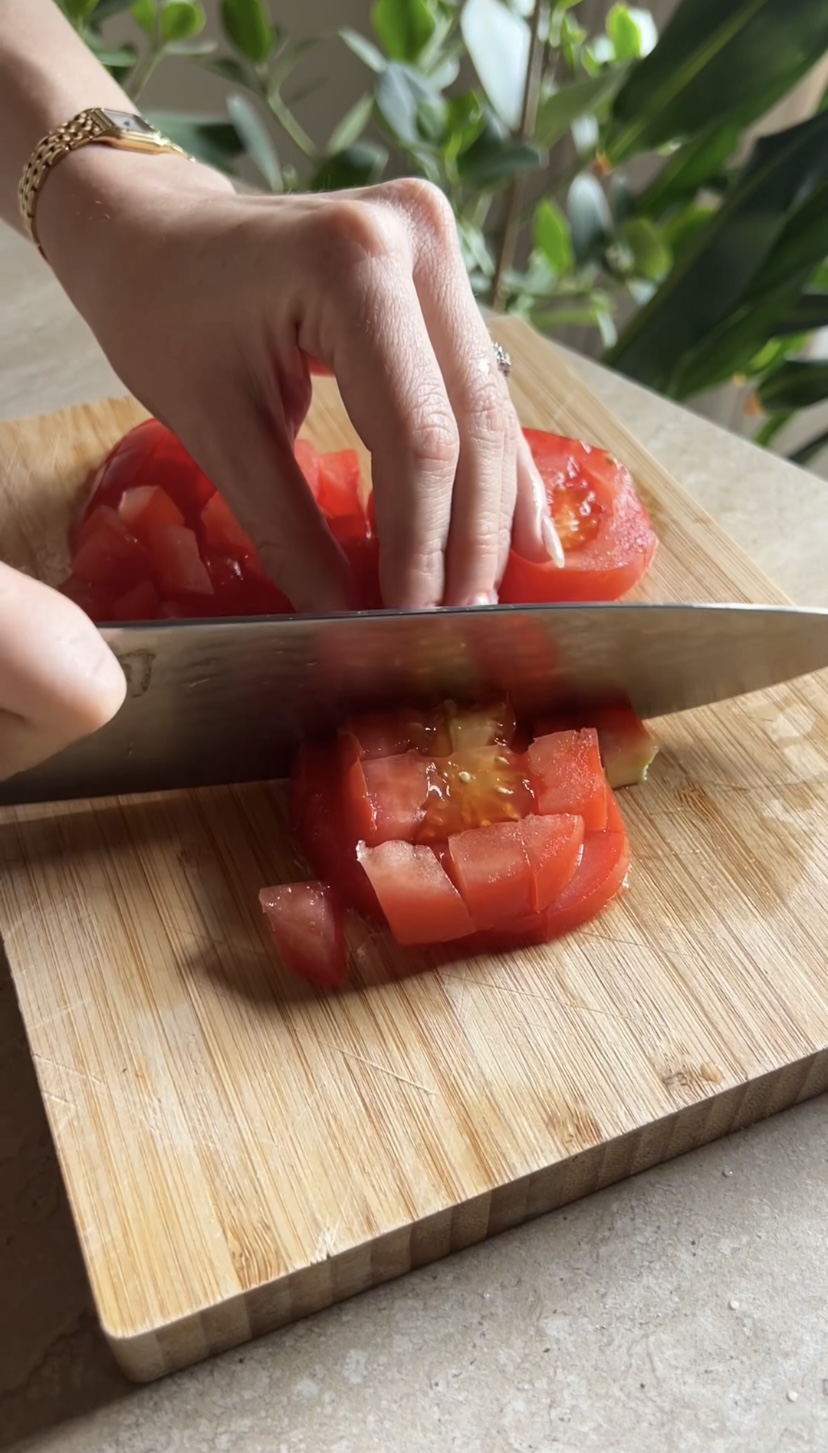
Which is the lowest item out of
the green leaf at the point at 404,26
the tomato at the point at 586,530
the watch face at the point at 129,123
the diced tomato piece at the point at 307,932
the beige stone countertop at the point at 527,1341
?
the beige stone countertop at the point at 527,1341

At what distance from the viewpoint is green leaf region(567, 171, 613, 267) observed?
2.13 meters

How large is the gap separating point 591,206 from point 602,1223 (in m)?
1.78

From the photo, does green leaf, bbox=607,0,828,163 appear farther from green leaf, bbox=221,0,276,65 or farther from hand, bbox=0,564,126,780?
hand, bbox=0,564,126,780

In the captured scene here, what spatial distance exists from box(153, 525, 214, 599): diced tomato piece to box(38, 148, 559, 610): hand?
0.10 meters

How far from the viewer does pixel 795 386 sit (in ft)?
6.89

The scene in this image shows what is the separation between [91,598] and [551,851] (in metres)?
0.56

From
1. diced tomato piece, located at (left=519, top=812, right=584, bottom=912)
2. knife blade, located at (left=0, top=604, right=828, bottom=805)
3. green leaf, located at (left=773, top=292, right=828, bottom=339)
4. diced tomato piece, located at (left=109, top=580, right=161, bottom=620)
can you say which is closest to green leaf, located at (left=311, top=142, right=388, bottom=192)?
green leaf, located at (left=773, top=292, right=828, bottom=339)

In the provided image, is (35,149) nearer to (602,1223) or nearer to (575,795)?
(575,795)

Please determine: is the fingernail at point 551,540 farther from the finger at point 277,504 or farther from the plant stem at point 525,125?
the plant stem at point 525,125

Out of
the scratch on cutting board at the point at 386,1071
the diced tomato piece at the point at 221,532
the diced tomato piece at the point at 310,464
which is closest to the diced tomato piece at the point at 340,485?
the diced tomato piece at the point at 310,464

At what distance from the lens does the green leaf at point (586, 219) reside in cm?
213

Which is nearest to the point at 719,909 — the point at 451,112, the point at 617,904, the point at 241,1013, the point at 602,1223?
the point at 617,904

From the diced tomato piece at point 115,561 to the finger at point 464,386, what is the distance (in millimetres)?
341

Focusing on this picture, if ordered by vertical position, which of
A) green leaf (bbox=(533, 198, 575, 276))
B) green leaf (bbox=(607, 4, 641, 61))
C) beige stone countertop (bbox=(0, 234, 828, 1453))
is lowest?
beige stone countertop (bbox=(0, 234, 828, 1453))
